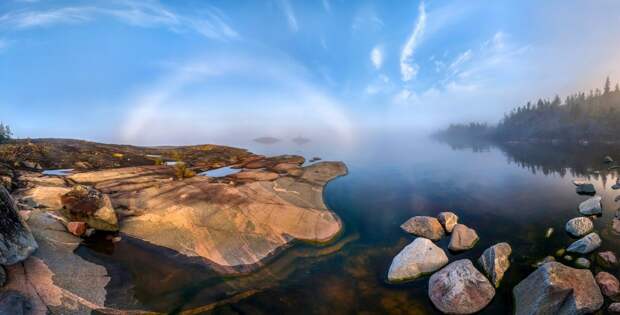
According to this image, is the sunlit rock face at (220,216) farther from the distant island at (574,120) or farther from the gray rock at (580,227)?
the distant island at (574,120)

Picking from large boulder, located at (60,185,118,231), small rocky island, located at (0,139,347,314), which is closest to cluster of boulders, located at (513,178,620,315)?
small rocky island, located at (0,139,347,314)

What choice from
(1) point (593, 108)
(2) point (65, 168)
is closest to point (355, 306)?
(2) point (65, 168)

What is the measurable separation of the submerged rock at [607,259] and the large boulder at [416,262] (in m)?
9.33

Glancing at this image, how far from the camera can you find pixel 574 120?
148 metres

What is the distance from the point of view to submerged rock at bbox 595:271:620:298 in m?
12.7

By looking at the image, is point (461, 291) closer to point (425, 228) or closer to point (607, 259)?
point (425, 228)

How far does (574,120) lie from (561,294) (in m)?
208

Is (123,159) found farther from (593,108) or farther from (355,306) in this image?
(593,108)

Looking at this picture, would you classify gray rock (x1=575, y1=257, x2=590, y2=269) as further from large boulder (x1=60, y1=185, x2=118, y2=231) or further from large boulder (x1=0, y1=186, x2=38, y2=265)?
large boulder (x1=60, y1=185, x2=118, y2=231)

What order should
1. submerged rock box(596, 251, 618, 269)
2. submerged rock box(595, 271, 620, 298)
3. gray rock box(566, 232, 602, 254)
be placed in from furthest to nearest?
1. gray rock box(566, 232, 602, 254)
2. submerged rock box(596, 251, 618, 269)
3. submerged rock box(595, 271, 620, 298)

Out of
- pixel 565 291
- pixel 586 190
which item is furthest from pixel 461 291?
pixel 586 190

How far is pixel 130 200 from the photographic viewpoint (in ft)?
81.9

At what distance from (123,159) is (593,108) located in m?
241

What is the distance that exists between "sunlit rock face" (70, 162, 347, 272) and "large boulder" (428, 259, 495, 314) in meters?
10.1
